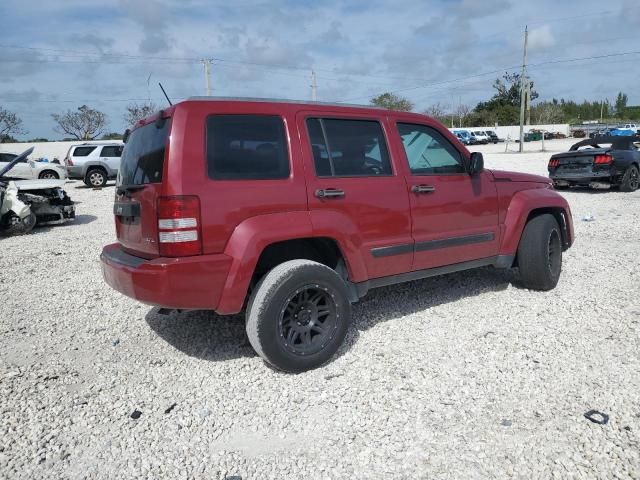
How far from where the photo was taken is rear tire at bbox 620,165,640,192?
12.4 meters

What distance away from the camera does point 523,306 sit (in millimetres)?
4734

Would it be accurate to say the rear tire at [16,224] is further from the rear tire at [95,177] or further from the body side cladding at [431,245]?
the rear tire at [95,177]

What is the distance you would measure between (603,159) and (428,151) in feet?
33.6

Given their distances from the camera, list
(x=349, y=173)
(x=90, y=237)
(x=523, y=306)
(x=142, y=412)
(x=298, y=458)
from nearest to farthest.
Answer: (x=298, y=458), (x=142, y=412), (x=349, y=173), (x=523, y=306), (x=90, y=237)

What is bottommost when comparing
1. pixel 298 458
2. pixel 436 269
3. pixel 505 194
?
pixel 298 458

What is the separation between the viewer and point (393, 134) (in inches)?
161

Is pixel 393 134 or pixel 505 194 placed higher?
pixel 393 134

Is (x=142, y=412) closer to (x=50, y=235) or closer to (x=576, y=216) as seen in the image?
(x=50, y=235)

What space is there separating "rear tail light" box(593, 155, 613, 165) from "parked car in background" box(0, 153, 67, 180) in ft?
60.9

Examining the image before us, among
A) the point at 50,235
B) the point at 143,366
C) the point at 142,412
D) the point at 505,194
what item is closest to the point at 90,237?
the point at 50,235

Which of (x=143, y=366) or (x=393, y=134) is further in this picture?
(x=393, y=134)

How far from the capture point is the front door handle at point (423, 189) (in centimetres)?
405

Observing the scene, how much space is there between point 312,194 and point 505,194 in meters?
2.25

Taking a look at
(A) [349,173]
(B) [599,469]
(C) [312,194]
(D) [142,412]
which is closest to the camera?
(B) [599,469]
